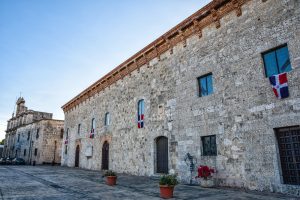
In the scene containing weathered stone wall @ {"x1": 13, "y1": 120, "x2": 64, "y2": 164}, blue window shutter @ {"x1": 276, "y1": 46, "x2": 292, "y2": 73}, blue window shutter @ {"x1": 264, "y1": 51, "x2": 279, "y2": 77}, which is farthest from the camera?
weathered stone wall @ {"x1": 13, "y1": 120, "x2": 64, "y2": 164}

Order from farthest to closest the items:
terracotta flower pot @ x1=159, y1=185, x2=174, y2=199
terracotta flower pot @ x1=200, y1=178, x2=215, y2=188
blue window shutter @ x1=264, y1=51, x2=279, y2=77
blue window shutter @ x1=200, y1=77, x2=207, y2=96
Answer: blue window shutter @ x1=200, y1=77, x2=207, y2=96, terracotta flower pot @ x1=200, y1=178, x2=215, y2=188, blue window shutter @ x1=264, y1=51, x2=279, y2=77, terracotta flower pot @ x1=159, y1=185, x2=174, y2=199

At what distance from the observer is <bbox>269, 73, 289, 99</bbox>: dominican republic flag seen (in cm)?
729

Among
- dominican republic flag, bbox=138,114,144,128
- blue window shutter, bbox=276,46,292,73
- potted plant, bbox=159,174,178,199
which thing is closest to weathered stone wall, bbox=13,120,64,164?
dominican republic flag, bbox=138,114,144,128

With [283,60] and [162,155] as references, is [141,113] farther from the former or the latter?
[283,60]

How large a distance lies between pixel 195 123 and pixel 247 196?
4034 mm

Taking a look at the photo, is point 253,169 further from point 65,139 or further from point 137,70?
point 65,139

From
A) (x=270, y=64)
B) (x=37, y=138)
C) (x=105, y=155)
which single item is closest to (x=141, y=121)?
(x=105, y=155)

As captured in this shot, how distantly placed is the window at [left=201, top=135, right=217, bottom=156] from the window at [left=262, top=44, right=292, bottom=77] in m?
3.38

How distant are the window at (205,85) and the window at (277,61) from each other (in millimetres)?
2491

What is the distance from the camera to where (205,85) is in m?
10.3

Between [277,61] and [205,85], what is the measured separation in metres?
3.19

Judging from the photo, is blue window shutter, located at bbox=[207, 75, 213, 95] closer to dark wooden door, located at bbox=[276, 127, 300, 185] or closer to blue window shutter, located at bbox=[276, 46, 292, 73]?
blue window shutter, located at bbox=[276, 46, 292, 73]

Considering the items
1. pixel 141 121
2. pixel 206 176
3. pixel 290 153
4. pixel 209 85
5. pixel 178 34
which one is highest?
pixel 178 34

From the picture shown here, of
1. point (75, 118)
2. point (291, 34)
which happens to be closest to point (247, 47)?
point (291, 34)
